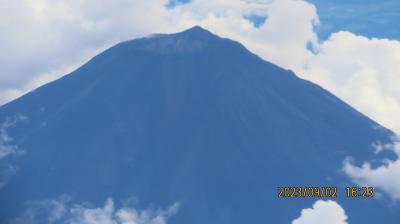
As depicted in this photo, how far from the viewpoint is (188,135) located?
11675 cm

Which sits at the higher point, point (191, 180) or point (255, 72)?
point (255, 72)

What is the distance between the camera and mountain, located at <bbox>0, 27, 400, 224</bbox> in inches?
4053

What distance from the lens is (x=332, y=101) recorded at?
129 meters

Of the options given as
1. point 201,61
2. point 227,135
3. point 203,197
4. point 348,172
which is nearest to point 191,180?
point 203,197

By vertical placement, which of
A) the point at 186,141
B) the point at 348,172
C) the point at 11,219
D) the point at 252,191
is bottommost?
the point at 11,219

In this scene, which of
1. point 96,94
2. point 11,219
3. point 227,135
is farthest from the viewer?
point 96,94

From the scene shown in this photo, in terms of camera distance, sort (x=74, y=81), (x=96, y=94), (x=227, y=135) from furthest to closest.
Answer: (x=74, y=81) < (x=96, y=94) < (x=227, y=135)

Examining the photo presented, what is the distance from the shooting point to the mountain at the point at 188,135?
103 m

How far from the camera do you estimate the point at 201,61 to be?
135500 millimetres

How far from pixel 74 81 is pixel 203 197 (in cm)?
5149

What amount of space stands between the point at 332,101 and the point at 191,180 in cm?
4151

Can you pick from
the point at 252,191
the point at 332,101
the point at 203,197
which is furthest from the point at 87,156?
the point at 332,101

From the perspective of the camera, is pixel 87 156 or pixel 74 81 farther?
pixel 74 81

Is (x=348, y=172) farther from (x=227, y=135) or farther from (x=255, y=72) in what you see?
(x=255, y=72)
